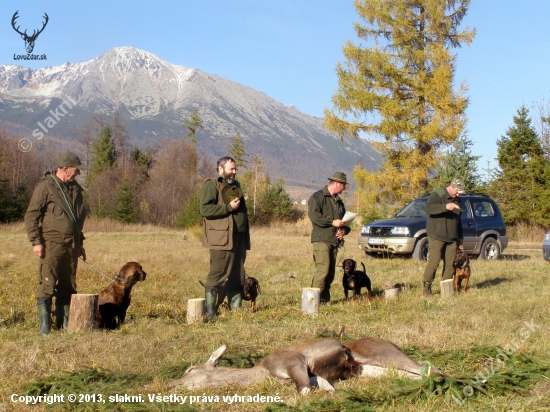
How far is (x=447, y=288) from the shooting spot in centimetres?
942

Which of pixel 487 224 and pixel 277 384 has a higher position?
pixel 487 224

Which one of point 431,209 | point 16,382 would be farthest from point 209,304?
point 431,209

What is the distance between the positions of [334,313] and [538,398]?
12.9 ft

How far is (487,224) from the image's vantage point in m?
15.8

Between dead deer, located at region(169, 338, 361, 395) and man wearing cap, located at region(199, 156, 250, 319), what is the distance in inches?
118

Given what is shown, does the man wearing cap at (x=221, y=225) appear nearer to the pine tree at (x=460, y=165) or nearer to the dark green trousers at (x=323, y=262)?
the dark green trousers at (x=323, y=262)

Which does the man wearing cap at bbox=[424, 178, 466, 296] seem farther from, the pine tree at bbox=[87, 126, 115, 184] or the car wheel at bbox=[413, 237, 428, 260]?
the pine tree at bbox=[87, 126, 115, 184]

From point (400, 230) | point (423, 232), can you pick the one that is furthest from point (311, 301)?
point (423, 232)

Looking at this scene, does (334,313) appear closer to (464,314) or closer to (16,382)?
(464,314)

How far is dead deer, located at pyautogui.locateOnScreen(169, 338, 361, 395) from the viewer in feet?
14.4

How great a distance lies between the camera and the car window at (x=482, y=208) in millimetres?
15781

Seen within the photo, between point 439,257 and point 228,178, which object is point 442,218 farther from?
point 228,178

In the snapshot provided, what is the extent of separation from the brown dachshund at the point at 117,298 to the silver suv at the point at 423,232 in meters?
9.24

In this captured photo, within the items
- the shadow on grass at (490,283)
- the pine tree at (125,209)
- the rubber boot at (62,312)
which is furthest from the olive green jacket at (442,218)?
the pine tree at (125,209)
